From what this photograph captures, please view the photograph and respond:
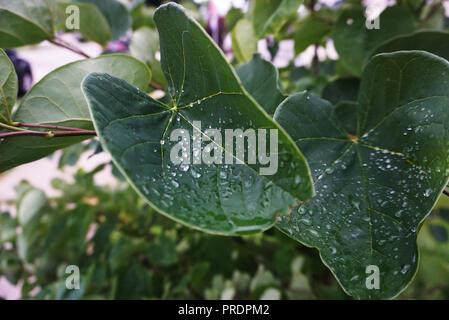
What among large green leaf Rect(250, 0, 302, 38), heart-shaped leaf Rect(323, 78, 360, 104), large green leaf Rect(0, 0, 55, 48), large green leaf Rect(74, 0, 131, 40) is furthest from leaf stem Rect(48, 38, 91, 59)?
heart-shaped leaf Rect(323, 78, 360, 104)

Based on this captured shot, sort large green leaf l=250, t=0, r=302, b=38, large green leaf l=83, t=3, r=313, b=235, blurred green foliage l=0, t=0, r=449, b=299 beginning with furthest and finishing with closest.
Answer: blurred green foliage l=0, t=0, r=449, b=299, large green leaf l=250, t=0, r=302, b=38, large green leaf l=83, t=3, r=313, b=235

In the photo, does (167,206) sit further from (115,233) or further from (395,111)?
(115,233)

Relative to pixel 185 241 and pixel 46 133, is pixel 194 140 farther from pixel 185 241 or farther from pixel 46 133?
pixel 185 241

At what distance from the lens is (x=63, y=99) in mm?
306

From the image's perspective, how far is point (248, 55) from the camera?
0.49 meters

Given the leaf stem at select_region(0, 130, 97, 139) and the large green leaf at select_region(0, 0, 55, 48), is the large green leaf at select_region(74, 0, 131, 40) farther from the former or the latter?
the leaf stem at select_region(0, 130, 97, 139)

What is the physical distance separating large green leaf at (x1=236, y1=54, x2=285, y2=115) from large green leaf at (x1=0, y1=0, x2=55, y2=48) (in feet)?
0.86

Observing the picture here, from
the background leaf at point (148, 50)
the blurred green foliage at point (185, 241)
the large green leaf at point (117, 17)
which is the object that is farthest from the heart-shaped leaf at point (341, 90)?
the large green leaf at point (117, 17)

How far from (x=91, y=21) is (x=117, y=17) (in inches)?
3.3

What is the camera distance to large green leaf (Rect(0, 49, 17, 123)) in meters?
0.28

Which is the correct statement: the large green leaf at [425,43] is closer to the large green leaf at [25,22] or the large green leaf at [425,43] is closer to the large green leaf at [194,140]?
the large green leaf at [194,140]

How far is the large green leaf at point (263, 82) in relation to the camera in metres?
0.33

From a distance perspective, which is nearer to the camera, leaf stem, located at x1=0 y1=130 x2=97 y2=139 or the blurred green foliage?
leaf stem, located at x1=0 y1=130 x2=97 y2=139

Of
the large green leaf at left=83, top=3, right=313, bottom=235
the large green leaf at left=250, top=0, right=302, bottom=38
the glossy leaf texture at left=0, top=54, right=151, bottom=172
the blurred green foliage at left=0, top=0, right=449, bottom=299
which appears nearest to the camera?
the large green leaf at left=83, top=3, right=313, bottom=235
